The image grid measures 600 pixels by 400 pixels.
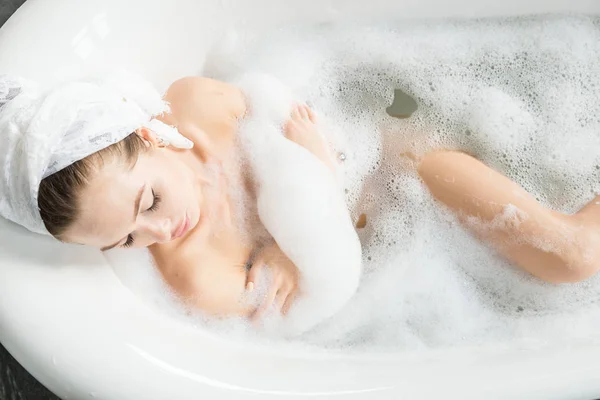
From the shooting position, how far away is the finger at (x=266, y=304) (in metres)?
1.11

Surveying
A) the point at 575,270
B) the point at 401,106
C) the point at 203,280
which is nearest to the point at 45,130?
the point at 203,280

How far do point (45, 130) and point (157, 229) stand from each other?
8.7 inches

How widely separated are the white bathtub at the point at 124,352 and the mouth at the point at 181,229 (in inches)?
5.5

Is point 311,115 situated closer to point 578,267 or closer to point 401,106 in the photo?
point 401,106

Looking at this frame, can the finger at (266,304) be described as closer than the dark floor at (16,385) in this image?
Yes

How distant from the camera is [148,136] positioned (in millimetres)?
961

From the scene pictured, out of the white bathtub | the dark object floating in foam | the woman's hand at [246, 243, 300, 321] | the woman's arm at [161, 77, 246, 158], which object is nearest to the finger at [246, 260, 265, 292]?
the woman's hand at [246, 243, 300, 321]

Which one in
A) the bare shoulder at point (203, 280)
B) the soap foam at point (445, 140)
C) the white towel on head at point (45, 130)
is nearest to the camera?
the white towel on head at point (45, 130)

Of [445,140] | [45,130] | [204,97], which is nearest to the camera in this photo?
[45,130]

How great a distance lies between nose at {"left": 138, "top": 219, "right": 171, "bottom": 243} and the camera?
928 millimetres

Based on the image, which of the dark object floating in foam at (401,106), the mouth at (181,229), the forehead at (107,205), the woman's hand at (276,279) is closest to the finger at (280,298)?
the woman's hand at (276,279)

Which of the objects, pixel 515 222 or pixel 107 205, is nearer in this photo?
pixel 107 205

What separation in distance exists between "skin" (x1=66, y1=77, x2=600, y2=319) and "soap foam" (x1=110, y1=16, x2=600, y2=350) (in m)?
0.07

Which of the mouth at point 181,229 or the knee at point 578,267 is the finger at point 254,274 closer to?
the mouth at point 181,229
